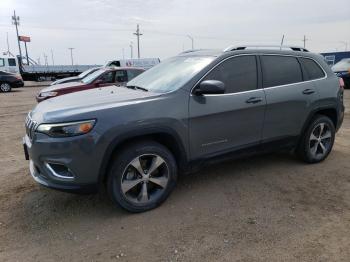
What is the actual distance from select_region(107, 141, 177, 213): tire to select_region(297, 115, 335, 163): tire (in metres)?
2.23

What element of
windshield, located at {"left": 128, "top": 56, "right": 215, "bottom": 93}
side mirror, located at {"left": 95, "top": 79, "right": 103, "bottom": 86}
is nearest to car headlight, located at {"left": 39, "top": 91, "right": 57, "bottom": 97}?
side mirror, located at {"left": 95, "top": 79, "right": 103, "bottom": 86}

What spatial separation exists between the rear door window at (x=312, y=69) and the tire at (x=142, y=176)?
2.49 meters

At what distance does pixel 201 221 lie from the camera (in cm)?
341

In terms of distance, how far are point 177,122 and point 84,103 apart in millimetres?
983

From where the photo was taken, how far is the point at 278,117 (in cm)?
439

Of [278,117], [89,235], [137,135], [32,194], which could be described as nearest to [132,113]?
[137,135]

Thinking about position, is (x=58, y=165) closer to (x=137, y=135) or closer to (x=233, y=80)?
(x=137, y=135)

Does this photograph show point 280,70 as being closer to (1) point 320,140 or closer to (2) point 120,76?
(1) point 320,140

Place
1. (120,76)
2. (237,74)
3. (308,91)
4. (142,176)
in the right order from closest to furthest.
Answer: (142,176) < (237,74) < (308,91) < (120,76)

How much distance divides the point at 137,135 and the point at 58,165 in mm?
803

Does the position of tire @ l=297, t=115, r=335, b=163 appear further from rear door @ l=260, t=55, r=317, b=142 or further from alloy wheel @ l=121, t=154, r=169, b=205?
alloy wheel @ l=121, t=154, r=169, b=205

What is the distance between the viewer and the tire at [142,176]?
3.35m

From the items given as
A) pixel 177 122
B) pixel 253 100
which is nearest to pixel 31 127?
pixel 177 122

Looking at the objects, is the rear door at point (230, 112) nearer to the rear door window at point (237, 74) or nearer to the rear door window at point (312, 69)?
the rear door window at point (237, 74)
